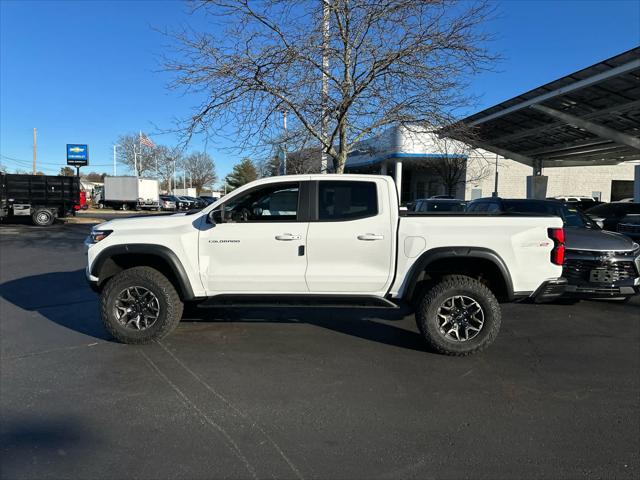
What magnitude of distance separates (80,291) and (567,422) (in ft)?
25.2

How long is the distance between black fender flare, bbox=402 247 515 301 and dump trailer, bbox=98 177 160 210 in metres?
41.6

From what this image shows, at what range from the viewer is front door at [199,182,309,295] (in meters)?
4.88

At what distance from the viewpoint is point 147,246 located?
4.92 meters

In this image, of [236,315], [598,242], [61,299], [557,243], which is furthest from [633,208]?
[61,299]

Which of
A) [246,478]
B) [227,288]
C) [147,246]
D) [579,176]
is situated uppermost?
[579,176]

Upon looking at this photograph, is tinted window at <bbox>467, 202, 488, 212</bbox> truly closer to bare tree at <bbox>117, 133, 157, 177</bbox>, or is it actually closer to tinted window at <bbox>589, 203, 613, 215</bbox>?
tinted window at <bbox>589, 203, 613, 215</bbox>

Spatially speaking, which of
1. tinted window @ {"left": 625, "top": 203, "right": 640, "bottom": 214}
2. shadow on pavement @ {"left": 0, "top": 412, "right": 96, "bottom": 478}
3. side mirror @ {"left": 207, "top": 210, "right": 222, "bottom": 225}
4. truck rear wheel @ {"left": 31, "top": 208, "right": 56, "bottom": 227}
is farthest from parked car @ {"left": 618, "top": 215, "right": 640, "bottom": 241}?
truck rear wheel @ {"left": 31, "top": 208, "right": 56, "bottom": 227}

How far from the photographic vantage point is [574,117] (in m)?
19.7

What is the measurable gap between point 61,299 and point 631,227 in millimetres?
12099

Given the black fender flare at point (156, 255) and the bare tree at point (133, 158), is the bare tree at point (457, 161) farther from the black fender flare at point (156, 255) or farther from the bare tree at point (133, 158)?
the bare tree at point (133, 158)

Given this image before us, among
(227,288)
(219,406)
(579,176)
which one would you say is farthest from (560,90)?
(579,176)

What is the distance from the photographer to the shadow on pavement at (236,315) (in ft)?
18.5

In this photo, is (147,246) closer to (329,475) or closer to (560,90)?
(329,475)

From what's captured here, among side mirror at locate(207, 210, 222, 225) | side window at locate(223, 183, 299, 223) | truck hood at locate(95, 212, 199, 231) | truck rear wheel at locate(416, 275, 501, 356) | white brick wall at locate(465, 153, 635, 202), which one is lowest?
truck rear wheel at locate(416, 275, 501, 356)
